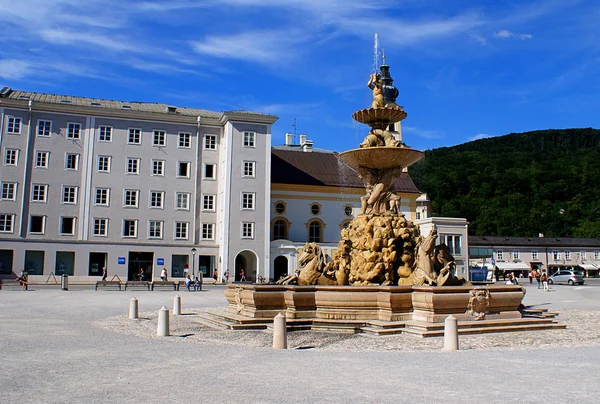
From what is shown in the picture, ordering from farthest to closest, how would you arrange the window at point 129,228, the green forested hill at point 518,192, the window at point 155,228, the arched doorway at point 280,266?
the green forested hill at point 518,192 → the arched doorway at point 280,266 → the window at point 155,228 → the window at point 129,228

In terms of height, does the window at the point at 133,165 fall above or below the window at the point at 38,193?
above

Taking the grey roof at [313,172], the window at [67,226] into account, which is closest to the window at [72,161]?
the window at [67,226]

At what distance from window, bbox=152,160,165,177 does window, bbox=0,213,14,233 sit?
1220cm

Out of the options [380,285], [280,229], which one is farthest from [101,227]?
[380,285]

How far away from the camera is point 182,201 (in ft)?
171

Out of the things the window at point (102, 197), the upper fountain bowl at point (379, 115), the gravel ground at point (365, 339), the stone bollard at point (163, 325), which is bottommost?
the gravel ground at point (365, 339)

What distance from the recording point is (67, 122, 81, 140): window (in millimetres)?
49656

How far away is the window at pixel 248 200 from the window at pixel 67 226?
1460 centimetres

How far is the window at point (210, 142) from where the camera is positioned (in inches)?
2114

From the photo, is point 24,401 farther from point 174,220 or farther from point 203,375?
point 174,220

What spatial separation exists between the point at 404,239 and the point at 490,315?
3.52 metres

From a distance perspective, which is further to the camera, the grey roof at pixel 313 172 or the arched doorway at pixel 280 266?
the grey roof at pixel 313 172

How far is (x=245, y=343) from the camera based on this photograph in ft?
38.2

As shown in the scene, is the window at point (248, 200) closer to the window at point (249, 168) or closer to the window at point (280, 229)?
the window at point (249, 168)
